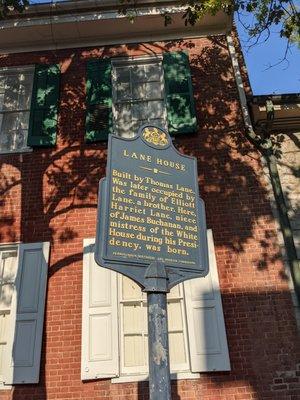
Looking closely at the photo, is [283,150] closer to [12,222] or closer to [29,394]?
[12,222]

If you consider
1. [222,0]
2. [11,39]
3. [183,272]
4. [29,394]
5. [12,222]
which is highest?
[11,39]

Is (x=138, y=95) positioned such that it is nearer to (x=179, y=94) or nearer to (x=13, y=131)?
(x=179, y=94)

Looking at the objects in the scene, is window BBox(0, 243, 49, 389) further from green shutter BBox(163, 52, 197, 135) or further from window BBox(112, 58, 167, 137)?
green shutter BBox(163, 52, 197, 135)

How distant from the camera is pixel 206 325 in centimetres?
638

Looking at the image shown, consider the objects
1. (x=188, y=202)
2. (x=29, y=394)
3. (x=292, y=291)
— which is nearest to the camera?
(x=188, y=202)

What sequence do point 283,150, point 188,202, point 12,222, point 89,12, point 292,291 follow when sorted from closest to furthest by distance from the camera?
point 188,202, point 292,291, point 12,222, point 283,150, point 89,12

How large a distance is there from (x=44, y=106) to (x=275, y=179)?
4479 mm

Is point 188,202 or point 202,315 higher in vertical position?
point 188,202

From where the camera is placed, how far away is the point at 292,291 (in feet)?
22.0

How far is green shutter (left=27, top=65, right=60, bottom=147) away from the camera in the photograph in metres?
8.12

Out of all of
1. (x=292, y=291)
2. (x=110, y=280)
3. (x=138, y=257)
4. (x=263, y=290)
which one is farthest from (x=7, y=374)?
(x=292, y=291)

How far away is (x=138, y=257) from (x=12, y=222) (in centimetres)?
385

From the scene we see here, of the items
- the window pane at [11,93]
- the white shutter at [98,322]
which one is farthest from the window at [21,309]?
the window pane at [11,93]

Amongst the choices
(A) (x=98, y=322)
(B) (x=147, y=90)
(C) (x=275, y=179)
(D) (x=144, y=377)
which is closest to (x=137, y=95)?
(B) (x=147, y=90)
